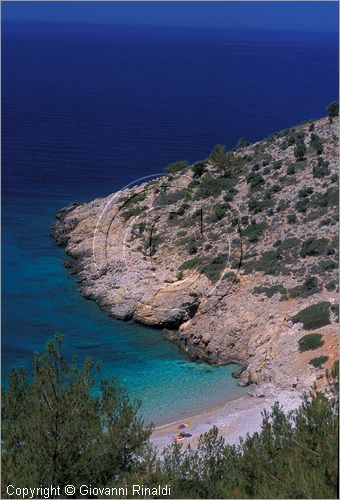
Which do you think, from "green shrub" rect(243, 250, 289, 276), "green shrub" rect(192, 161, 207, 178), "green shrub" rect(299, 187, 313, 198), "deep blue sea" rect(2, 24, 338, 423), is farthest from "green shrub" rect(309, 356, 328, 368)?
"green shrub" rect(192, 161, 207, 178)

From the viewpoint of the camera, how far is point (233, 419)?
24844mm

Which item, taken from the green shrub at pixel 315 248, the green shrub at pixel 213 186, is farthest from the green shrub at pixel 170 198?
the green shrub at pixel 315 248

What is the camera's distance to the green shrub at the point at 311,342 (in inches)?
1059

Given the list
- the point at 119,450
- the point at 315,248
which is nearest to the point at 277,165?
the point at 315,248

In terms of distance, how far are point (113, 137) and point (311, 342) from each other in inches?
2007

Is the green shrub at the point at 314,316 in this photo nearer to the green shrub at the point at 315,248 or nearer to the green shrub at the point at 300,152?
the green shrub at the point at 315,248

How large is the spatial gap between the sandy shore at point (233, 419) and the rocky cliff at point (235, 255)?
Result: 3.36 feet

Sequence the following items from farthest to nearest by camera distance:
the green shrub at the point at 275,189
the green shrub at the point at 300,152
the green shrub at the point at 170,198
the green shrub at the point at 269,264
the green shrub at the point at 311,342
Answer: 1. the green shrub at the point at 170,198
2. the green shrub at the point at 300,152
3. the green shrub at the point at 275,189
4. the green shrub at the point at 269,264
5. the green shrub at the point at 311,342

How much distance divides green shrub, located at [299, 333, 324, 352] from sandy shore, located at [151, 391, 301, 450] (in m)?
1.90

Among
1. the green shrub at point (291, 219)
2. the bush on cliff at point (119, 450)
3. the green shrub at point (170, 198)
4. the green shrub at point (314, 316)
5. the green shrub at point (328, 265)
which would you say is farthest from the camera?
the green shrub at point (170, 198)

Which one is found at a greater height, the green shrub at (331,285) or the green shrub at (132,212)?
the green shrub at (132,212)

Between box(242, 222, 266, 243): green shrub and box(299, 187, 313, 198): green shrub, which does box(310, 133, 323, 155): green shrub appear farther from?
box(242, 222, 266, 243): green shrub

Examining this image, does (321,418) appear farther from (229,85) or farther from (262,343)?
(229,85)

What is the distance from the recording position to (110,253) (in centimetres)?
3838
